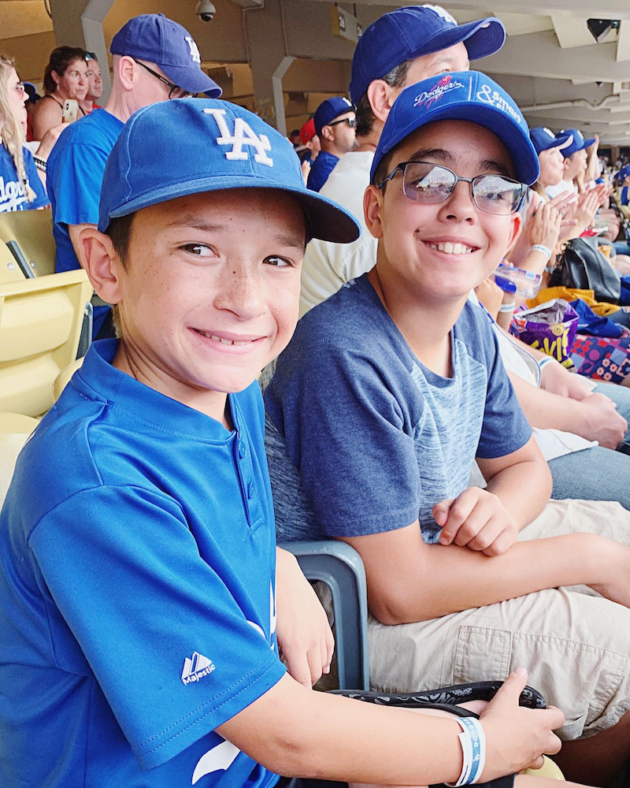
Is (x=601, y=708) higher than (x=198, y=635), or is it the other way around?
(x=198, y=635)

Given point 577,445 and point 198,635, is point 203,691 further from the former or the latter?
point 577,445

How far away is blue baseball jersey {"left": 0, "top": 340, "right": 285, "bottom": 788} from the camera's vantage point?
693mm

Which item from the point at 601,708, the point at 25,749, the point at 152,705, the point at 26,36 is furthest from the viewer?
the point at 26,36

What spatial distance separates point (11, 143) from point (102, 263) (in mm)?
2717

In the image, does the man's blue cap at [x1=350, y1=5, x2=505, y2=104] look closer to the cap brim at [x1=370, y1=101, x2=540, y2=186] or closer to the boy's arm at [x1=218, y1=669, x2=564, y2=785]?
the cap brim at [x1=370, y1=101, x2=540, y2=186]

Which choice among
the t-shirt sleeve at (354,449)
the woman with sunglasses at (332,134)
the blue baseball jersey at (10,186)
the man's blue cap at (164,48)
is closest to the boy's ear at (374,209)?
the t-shirt sleeve at (354,449)

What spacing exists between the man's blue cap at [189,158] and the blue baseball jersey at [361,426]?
1.29ft

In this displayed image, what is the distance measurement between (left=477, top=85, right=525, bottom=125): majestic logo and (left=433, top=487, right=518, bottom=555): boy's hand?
0.68 m

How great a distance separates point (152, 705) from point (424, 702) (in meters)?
0.55

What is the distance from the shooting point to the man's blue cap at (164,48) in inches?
107

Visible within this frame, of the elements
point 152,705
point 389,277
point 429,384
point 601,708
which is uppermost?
point 389,277

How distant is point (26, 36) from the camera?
12953mm

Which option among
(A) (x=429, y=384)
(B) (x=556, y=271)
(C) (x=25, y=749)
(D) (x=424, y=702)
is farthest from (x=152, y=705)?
(B) (x=556, y=271)

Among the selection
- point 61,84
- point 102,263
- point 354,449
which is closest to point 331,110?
point 61,84
